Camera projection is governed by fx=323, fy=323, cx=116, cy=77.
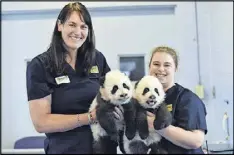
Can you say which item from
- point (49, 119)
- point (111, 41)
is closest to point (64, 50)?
point (49, 119)

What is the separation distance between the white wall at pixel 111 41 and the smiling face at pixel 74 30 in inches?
65.8

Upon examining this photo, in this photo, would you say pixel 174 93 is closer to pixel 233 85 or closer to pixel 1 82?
pixel 233 85

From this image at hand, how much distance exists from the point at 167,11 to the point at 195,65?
1.92 ft

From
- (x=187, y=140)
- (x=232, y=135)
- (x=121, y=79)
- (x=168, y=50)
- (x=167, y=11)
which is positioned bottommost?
(x=232, y=135)

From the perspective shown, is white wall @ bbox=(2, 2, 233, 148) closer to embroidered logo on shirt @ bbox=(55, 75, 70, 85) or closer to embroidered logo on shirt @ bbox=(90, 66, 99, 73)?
embroidered logo on shirt @ bbox=(90, 66, 99, 73)

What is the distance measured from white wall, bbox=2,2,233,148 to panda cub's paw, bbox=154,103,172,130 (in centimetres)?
173

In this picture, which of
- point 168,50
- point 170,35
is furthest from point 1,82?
point 168,50

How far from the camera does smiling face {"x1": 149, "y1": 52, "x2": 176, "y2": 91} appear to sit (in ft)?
4.77

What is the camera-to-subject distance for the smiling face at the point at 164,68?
1.45 m

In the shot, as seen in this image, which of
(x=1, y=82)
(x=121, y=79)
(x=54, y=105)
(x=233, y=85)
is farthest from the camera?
(x=1, y=82)

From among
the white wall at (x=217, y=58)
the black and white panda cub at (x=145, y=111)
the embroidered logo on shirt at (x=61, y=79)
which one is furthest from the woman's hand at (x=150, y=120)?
the white wall at (x=217, y=58)

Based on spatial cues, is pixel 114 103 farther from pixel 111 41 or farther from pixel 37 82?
pixel 111 41

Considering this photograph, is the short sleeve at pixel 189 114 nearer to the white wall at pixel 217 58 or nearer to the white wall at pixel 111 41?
Answer: the white wall at pixel 217 58

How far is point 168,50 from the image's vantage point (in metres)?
1.50
